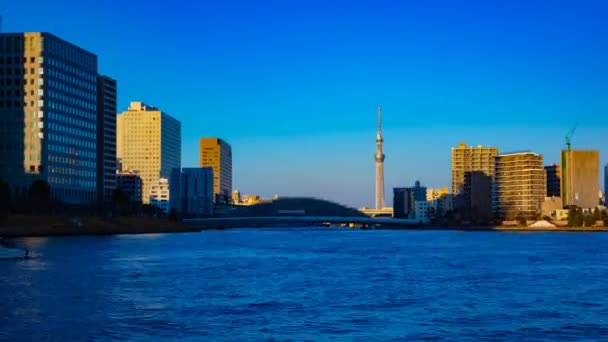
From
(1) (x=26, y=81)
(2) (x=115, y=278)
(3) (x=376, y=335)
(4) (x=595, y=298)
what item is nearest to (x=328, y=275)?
(2) (x=115, y=278)

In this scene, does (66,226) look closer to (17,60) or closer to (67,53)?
(17,60)

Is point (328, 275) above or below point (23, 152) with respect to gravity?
below

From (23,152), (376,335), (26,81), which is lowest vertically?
(376,335)

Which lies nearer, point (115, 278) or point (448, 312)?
point (448, 312)

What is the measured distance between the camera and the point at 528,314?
3903 centimetres

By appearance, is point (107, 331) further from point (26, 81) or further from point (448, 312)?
point (26, 81)

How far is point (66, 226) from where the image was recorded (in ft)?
508

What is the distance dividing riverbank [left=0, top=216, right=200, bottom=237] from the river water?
7176 cm

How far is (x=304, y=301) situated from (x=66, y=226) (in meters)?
119

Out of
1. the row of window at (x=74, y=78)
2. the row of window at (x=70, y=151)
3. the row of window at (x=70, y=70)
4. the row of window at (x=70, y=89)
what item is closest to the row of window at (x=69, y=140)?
the row of window at (x=70, y=151)

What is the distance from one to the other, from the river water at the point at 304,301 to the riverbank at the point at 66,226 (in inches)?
2825

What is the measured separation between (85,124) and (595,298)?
542 feet

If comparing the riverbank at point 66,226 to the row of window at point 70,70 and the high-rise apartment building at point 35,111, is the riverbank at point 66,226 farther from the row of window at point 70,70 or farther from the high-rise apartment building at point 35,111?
the row of window at point 70,70

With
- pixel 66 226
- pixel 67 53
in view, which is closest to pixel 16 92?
pixel 67 53
